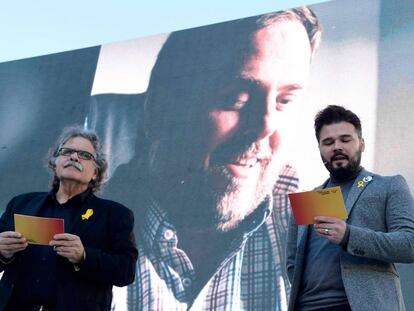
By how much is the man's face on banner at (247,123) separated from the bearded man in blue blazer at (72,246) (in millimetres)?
4483

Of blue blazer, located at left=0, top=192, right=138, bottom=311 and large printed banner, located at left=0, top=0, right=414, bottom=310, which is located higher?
large printed banner, located at left=0, top=0, right=414, bottom=310

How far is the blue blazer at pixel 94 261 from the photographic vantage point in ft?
6.57

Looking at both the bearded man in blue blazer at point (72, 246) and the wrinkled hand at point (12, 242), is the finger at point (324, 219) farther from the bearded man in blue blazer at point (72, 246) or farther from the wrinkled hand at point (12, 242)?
the wrinkled hand at point (12, 242)

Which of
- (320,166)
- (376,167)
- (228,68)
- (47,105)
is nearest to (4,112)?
(47,105)

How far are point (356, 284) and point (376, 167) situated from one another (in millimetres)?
4675

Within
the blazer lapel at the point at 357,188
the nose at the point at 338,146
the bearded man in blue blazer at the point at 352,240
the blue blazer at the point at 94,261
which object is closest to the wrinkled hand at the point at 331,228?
the bearded man in blue blazer at the point at 352,240

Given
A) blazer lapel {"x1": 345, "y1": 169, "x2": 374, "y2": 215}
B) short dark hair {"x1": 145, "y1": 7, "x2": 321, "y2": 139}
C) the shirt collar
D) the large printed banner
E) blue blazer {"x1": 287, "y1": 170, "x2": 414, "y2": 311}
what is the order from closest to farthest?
blue blazer {"x1": 287, "y1": 170, "x2": 414, "y2": 311} → blazer lapel {"x1": 345, "y1": 169, "x2": 374, "y2": 215} → the shirt collar → the large printed banner → short dark hair {"x1": 145, "y1": 7, "x2": 321, "y2": 139}

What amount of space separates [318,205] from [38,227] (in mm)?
861

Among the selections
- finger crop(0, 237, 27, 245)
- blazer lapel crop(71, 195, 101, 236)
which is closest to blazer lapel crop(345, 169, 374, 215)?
blazer lapel crop(71, 195, 101, 236)

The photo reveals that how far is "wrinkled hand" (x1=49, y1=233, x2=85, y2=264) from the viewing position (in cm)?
197

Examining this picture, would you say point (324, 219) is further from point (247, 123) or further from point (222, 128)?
point (222, 128)

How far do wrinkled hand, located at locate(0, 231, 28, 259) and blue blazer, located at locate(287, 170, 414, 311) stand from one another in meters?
0.86

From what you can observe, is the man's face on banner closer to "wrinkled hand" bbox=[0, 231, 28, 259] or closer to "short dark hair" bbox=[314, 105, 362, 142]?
"short dark hair" bbox=[314, 105, 362, 142]

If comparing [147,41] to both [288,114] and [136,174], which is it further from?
[288,114]
